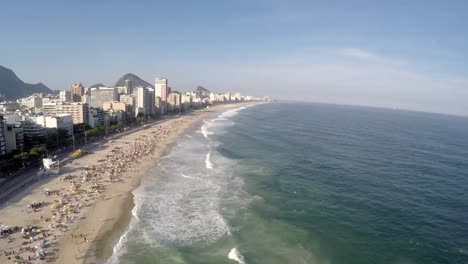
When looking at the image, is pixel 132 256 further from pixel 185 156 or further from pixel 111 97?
pixel 111 97

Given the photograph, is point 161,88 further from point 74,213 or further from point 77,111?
point 74,213

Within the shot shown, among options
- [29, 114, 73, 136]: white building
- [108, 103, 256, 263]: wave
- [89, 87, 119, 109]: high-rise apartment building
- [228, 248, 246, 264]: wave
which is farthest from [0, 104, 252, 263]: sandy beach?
[89, 87, 119, 109]: high-rise apartment building

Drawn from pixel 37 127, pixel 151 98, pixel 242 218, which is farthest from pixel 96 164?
pixel 151 98

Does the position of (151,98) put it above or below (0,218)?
above

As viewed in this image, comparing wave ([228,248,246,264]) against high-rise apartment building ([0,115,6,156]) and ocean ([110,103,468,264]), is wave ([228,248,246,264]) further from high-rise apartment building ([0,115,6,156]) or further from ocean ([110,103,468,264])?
high-rise apartment building ([0,115,6,156])

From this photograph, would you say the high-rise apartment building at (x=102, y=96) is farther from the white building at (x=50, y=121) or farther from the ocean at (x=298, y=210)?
the ocean at (x=298, y=210)

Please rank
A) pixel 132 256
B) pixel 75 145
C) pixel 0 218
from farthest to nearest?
pixel 75 145, pixel 0 218, pixel 132 256

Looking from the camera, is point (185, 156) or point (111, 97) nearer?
point (185, 156)
